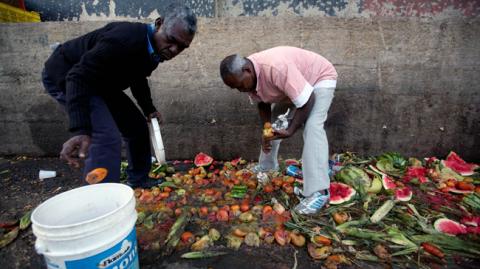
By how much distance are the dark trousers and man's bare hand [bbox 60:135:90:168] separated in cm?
23

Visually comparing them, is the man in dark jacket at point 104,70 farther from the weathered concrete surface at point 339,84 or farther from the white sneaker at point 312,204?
the white sneaker at point 312,204

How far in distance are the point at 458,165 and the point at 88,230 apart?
4.62 m

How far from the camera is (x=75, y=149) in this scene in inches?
87.2

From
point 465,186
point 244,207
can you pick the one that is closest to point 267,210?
point 244,207

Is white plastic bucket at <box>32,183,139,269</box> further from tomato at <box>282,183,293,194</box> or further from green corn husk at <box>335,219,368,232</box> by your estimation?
tomato at <box>282,183,293,194</box>

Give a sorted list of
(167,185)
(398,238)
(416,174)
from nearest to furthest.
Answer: (398,238), (167,185), (416,174)

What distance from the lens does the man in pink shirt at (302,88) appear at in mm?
2670

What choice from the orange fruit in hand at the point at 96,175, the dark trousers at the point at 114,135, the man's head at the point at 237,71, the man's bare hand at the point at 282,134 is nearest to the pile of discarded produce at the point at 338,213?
the dark trousers at the point at 114,135

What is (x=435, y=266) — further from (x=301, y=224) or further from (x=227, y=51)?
(x=227, y=51)

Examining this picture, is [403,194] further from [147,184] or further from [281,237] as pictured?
[147,184]

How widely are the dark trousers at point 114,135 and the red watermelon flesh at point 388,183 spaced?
2.99 metres

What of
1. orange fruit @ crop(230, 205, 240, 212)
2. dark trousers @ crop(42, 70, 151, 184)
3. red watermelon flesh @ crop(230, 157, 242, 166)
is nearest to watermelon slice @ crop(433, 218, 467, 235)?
orange fruit @ crop(230, 205, 240, 212)

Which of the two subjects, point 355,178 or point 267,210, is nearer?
point 267,210

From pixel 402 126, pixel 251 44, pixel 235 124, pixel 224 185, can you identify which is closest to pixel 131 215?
pixel 224 185
